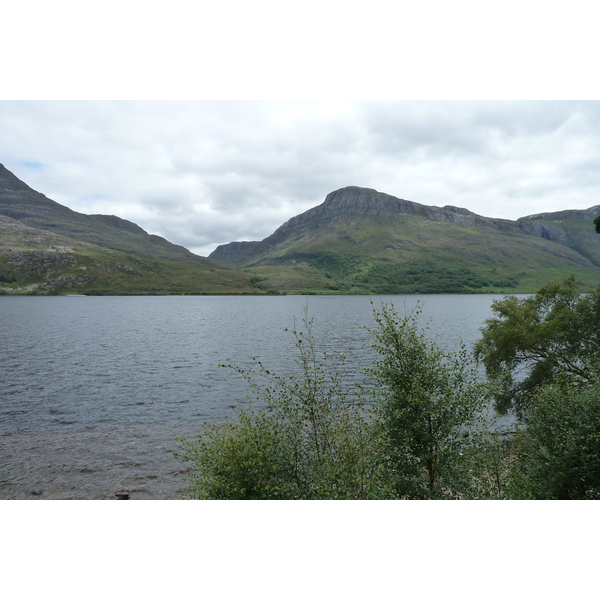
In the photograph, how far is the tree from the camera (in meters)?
34.0

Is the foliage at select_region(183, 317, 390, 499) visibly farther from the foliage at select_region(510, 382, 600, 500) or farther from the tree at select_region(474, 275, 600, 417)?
the tree at select_region(474, 275, 600, 417)

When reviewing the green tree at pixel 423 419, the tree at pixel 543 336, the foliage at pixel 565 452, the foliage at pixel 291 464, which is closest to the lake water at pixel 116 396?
the green tree at pixel 423 419

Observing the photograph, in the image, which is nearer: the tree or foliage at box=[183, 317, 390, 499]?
foliage at box=[183, 317, 390, 499]

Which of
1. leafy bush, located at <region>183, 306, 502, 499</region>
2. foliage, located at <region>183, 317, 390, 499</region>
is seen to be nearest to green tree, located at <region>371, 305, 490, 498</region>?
leafy bush, located at <region>183, 306, 502, 499</region>

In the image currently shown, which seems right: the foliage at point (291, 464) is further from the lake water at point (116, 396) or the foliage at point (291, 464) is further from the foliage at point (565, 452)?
the foliage at point (565, 452)

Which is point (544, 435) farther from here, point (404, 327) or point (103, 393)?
point (103, 393)

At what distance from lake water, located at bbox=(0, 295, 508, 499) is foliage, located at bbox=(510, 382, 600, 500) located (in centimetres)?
747

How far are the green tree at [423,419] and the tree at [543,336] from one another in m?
16.5

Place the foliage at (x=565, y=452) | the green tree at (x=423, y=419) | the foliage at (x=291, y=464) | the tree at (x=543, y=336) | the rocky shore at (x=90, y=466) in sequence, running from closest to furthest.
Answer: the foliage at (x=291, y=464), the foliage at (x=565, y=452), the green tree at (x=423, y=419), the rocky shore at (x=90, y=466), the tree at (x=543, y=336)

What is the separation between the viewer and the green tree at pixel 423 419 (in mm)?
18297

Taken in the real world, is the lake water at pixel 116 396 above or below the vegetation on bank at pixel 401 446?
below

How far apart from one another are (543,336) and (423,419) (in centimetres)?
2394

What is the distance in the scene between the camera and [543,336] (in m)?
34.8

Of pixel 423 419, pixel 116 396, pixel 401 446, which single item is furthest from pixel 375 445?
pixel 116 396
